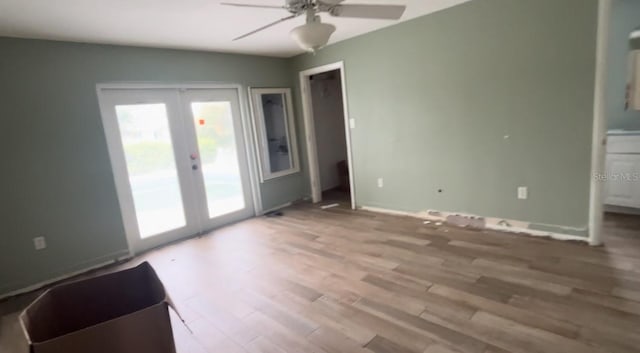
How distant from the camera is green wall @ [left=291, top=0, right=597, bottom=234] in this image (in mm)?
3000

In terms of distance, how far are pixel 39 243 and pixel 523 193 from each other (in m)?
4.91

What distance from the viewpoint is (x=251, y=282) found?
2980 mm

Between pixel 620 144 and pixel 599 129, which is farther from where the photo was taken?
pixel 620 144

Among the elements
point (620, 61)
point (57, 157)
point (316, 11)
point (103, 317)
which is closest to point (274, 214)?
point (57, 157)

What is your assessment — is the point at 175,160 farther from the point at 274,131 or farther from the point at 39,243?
the point at 274,131

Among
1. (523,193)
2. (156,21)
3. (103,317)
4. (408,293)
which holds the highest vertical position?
(156,21)

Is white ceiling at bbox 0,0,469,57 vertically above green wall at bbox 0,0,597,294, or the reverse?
white ceiling at bbox 0,0,469,57

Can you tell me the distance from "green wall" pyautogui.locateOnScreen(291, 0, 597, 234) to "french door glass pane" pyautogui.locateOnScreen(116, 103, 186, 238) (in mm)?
2520

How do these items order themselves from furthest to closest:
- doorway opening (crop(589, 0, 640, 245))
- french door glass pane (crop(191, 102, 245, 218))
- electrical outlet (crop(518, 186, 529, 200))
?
french door glass pane (crop(191, 102, 245, 218)) → electrical outlet (crop(518, 186, 529, 200)) → doorway opening (crop(589, 0, 640, 245))

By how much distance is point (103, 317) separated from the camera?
1193mm

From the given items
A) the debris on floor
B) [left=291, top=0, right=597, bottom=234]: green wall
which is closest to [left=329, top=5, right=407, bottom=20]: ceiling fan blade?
[left=291, top=0, right=597, bottom=234]: green wall

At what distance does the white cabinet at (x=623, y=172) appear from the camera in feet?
11.8

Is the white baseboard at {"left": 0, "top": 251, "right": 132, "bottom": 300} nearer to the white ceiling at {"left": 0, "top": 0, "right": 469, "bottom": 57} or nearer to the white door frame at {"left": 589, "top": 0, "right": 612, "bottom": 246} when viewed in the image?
the white ceiling at {"left": 0, "top": 0, "right": 469, "bottom": 57}

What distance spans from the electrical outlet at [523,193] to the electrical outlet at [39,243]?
485cm
